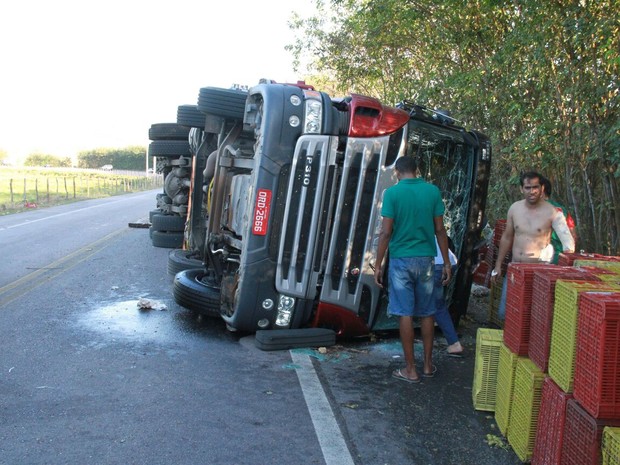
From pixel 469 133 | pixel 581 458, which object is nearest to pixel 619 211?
pixel 469 133

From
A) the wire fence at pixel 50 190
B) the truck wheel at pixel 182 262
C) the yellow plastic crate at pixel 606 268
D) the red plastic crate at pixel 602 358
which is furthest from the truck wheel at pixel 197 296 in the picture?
the wire fence at pixel 50 190

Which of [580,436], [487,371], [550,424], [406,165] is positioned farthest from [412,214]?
[580,436]

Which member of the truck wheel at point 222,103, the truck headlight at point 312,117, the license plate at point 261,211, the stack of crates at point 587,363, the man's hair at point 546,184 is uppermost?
the truck wheel at point 222,103

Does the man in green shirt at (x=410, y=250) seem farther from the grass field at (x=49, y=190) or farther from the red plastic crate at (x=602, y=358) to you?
the grass field at (x=49, y=190)

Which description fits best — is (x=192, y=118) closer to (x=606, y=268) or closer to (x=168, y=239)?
(x=168, y=239)

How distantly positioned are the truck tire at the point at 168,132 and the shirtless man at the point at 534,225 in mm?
7557

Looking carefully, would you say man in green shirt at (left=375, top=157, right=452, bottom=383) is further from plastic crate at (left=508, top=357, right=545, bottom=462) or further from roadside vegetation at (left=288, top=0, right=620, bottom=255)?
roadside vegetation at (left=288, top=0, right=620, bottom=255)

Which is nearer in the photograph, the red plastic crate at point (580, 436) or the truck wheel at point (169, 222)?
the red plastic crate at point (580, 436)

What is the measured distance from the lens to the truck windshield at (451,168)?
6.43 meters

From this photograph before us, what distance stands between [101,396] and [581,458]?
316 centimetres

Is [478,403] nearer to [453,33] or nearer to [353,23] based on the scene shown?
[453,33]

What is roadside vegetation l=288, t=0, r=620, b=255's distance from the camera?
7785 millimetres

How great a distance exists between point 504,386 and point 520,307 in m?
0.57

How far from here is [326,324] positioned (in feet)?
20.2
